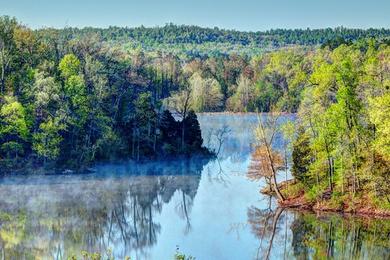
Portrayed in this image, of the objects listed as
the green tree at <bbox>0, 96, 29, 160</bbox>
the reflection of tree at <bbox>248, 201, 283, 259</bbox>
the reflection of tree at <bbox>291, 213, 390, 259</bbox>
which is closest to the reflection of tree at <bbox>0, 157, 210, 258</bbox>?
the reflection of tree at <bbox>248, 201, 283, 259</bbox>

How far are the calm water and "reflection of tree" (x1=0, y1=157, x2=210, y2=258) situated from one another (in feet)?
0.22

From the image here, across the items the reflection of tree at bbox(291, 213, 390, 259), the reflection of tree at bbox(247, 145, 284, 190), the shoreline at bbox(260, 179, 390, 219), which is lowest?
the reflection of tree at bbox(291, 213, 390, 259)

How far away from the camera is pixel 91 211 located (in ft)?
168

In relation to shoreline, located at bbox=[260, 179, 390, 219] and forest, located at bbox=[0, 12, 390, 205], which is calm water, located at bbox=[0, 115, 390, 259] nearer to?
shoreline, located at bbox=[260, 179, 390, 219]

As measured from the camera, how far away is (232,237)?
44.8m

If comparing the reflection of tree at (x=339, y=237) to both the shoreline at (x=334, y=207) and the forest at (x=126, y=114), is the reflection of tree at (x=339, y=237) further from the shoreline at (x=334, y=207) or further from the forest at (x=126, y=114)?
the forest at (x=126, y=114)

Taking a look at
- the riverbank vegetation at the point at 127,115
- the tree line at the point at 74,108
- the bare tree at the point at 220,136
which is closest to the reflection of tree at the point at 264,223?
the riverbank vegetation at the point at 127,115

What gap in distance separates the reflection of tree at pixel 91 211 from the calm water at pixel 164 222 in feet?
0.22

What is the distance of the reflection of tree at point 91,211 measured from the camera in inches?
1663

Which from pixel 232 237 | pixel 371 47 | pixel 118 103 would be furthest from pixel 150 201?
pixel 371 47

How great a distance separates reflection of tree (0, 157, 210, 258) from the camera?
42228 millimetres

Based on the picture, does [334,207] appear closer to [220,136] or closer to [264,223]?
[264,223]

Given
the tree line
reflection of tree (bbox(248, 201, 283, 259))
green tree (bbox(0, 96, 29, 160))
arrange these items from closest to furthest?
reflection of tree (bbox(248, 201, 283, 259))
green tree (bbox(0, 96, 29, 160))
the tree line

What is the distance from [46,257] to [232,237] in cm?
1231
